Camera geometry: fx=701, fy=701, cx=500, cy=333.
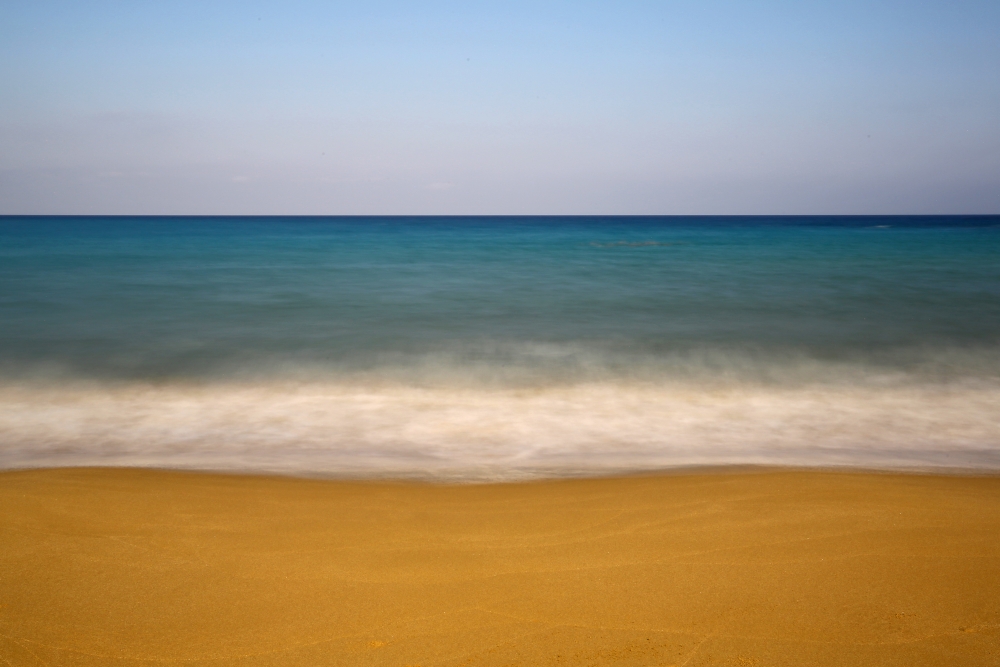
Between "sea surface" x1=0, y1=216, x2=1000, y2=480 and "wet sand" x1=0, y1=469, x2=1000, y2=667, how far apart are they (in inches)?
44.7

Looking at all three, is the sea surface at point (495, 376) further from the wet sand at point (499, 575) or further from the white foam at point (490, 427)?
the wet sand at point (499, 575)

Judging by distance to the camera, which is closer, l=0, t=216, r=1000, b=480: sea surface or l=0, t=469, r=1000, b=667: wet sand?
l=0, t=469, r=1000, b=667: wet sand

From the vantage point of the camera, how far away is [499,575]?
124 inches

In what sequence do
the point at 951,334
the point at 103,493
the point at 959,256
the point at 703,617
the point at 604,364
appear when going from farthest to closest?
the point at 959,256 < the point at 951,334 < the point at 604,364 < the point at 103,493 < the point at 703,617

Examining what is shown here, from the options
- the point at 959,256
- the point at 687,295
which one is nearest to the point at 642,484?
the point at 687,295

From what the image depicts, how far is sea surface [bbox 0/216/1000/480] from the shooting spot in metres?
5.84

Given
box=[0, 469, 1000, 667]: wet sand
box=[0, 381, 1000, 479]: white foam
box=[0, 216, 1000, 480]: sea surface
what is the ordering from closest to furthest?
box=[0, 469, 1000, 667]: wet sand, box=[0, 381, 1000, 479]: white foam, box=[0, 216, 1000, 480]: sea surface

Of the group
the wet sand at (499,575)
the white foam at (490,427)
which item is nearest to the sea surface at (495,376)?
the white foam at (490,427)

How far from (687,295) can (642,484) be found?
12.5 m

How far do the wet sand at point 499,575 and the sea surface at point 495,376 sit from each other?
3.72 ft

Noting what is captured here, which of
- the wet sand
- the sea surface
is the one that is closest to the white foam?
Result: the sea surface

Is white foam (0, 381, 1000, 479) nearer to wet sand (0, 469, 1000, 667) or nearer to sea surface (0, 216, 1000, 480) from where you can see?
sea surface (0, 216, 1000, 480)

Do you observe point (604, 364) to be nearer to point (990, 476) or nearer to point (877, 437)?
point (877, 437)

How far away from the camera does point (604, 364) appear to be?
9.35 meters
